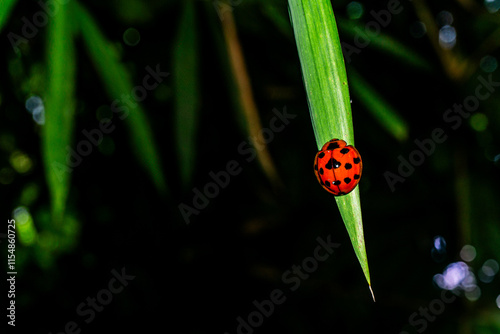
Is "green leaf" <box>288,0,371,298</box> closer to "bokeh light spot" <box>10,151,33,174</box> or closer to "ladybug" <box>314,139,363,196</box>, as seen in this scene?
"ladybug" <box>314,139,363,196</box>

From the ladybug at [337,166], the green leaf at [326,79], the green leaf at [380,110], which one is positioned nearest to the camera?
the green leaf at [326,79]

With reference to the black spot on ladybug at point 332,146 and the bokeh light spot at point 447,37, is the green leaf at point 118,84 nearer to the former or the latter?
the black spot on ladybug at point 332,146

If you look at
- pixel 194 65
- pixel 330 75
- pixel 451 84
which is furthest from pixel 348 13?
pixel 330 75

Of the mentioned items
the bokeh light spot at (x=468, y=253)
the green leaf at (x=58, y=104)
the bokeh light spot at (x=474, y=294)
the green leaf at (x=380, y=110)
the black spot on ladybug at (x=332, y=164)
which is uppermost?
the green leaf at (x=58, y=104)

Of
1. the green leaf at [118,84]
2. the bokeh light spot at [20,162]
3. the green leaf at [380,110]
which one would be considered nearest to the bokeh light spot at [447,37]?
the green leaf at [380,110]

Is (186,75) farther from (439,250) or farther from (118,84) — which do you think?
(439,250)

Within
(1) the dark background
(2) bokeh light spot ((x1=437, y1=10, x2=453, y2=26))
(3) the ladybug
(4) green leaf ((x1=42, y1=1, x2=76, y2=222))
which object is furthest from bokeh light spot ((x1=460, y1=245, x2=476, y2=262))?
(4) green leaf ((x1=42, y1=1, x2=76, y2=222))
